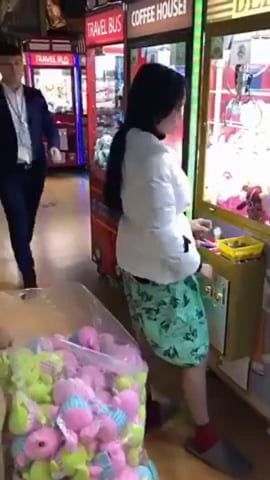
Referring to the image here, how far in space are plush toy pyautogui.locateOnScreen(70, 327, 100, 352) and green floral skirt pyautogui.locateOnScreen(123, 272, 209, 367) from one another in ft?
0.84

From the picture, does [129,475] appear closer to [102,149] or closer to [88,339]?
[88,339]

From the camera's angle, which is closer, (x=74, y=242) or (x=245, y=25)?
(x=245, y=25)

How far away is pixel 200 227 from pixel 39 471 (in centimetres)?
105

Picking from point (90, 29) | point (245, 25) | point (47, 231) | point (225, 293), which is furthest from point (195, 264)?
point (47, 231)

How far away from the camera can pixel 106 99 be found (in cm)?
361

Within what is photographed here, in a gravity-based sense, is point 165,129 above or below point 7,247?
above

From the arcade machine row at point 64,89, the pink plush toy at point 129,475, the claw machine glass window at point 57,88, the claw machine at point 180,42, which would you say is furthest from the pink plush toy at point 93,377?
the claw machine glass window at point 57,88

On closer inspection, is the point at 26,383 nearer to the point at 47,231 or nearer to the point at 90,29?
the point at 90,29

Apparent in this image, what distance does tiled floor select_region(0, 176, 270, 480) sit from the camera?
1987 mm

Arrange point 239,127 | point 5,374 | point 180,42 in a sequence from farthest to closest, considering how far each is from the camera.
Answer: point 180,42 → point 239,127 → point 5,374

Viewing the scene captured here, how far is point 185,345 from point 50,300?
1.68ft

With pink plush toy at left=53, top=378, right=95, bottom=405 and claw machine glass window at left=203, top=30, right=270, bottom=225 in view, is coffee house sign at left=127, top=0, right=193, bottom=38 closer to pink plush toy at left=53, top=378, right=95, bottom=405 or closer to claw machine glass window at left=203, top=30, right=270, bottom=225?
claw machine glass window at left=203, top=30, right=270, bottom=225

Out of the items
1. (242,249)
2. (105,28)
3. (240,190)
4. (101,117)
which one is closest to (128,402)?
(242,249)

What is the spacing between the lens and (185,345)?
185cm
